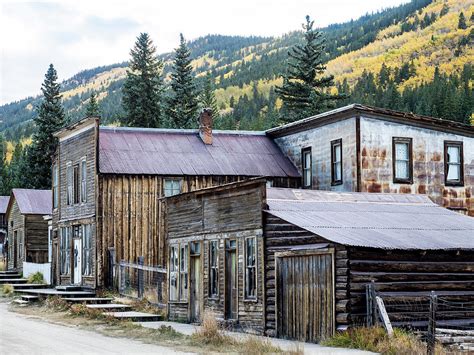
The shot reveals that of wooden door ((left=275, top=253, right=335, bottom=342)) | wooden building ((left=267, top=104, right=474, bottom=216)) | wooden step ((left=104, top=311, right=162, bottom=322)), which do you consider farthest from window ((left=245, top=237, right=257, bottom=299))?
wooden building ((left=267, top=104, right=474, bottom=216))

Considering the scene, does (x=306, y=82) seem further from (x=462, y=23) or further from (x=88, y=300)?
(x=462, y=23)

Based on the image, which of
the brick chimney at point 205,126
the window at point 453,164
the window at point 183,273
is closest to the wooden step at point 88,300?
the window at point 183,273

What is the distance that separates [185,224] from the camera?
29.3m

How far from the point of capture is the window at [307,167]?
123 feet

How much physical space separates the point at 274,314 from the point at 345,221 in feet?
10.5

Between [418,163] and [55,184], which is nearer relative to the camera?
[418,163]

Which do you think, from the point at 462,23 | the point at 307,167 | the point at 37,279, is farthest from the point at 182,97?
the point at 462,23

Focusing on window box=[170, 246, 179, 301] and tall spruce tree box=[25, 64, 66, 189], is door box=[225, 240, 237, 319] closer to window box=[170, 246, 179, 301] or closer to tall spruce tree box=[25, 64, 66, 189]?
window box=[170, 246, 179, 301]

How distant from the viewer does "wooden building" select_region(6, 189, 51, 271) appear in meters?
53.9

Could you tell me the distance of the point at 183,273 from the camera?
29.5 meters

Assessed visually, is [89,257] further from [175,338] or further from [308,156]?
[175,338]

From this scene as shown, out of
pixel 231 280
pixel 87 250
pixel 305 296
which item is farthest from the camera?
pixel 87 250

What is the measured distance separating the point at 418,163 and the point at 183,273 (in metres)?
11.1

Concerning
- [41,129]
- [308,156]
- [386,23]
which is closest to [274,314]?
[308,156]
